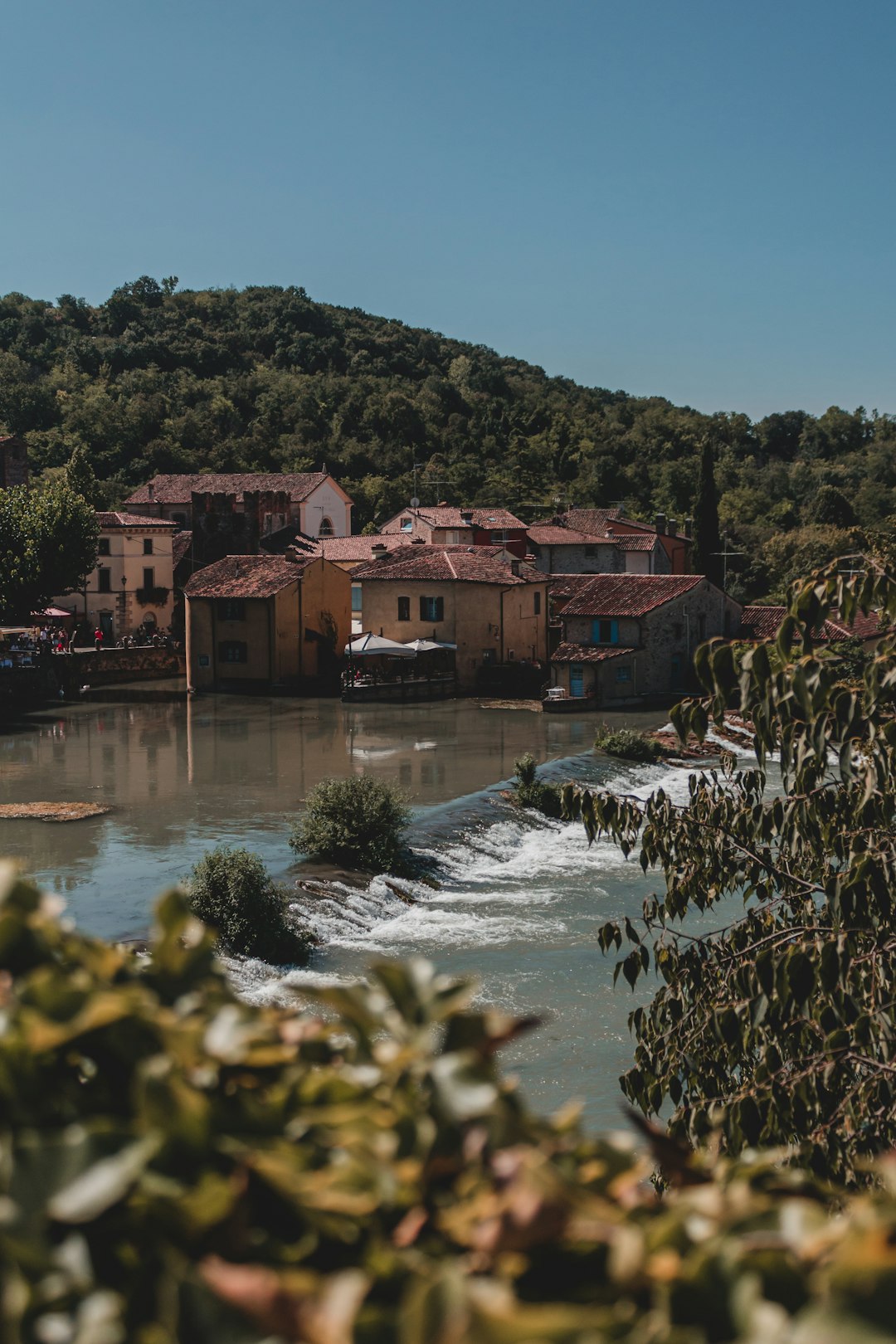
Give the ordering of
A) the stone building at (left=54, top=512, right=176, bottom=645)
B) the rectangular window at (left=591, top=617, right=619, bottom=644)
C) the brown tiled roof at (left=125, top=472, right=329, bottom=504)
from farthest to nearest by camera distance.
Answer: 1. the brown tiled roof at (left=125, top=472, right=329, bottom=504)
2. the stone building at (left=54, top=512, right=176, bottom=645)
3. the rectangular window at (left=591, top=617, right=619, bottom=644)

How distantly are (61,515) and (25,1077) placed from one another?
56077mm

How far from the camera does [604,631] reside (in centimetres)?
5044

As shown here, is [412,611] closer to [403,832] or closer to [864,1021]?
[403,832]

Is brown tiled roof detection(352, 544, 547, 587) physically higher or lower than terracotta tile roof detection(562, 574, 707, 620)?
higher

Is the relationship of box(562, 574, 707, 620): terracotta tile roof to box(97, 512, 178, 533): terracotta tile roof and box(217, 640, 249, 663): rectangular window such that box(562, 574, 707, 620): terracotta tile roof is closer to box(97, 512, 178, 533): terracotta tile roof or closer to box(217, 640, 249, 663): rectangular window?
box(217, 640, 249, 663): rectangular window

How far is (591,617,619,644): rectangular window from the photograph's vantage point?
1977 inches

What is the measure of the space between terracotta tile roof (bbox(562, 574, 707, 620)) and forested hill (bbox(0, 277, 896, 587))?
1338 inches

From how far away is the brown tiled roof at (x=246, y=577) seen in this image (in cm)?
5288

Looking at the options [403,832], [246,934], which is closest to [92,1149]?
[246,934]

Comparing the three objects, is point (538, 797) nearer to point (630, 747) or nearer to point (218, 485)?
point (630, 747)

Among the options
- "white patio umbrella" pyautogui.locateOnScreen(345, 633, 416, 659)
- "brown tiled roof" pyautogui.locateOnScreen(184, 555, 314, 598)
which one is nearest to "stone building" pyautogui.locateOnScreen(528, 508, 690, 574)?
"brown tiled roof" pyautogui.locateOnScreen(184, 555, 314, 598)

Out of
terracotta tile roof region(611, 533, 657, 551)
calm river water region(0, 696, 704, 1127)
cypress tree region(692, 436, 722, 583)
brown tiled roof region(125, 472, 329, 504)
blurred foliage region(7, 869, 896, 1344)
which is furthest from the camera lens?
brown tiled roof region(125, 472, 329, 504)

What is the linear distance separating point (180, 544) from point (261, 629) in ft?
62.0

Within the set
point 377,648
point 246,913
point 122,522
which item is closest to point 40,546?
point 122,522
